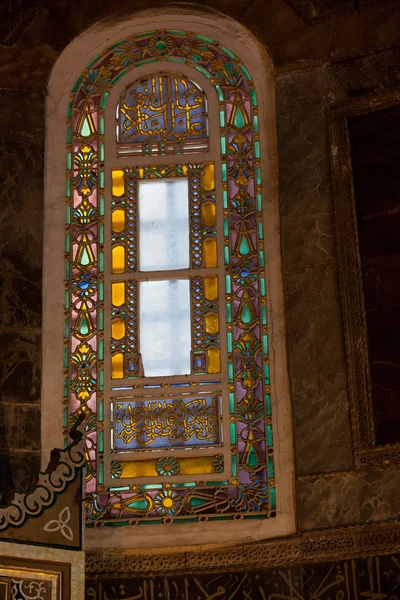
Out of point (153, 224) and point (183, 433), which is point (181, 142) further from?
point (183, 433)

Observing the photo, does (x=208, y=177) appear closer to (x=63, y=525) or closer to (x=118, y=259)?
(x=118, y=259)

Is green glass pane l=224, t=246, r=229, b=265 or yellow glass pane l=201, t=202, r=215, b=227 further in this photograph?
yellow glass pane l=201, t=202, r=215, b=227

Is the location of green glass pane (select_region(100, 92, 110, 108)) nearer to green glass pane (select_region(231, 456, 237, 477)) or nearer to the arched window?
the arched window

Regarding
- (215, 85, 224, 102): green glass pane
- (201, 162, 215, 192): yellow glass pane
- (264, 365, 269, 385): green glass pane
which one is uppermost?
(215, 85, 224, 102): green glass pane

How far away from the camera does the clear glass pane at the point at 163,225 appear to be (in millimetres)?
7742

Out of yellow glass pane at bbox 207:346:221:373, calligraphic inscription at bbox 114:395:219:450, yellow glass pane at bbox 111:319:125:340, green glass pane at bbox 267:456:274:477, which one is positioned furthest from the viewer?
yellow glass pane at bbox 111:319:125:340

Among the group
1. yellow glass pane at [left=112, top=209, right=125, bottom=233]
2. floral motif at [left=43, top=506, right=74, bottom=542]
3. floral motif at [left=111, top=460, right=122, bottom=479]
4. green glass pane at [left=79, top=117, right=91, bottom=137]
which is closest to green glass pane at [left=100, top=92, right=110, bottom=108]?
green glass pane at [left=79, top=117, right=91, bottom=137]

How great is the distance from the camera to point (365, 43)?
7.91 m

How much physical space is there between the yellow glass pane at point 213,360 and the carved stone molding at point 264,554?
101cm

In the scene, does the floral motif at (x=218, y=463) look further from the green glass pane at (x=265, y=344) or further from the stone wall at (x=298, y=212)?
the green glass pane at (x=265, y=344)

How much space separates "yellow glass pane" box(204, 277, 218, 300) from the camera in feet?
24.9

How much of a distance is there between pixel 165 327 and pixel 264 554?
143 centimetres

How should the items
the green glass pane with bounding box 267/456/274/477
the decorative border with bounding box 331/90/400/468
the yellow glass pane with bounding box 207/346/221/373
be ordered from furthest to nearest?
the yellow glass pane with bounding box 207/346/221/373 → the green glass pane with bounding box 267/456/274/477 → the decorative border with bounding box 331/90/400/468

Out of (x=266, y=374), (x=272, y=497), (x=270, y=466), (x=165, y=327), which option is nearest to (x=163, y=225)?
(x=165, y=327)
